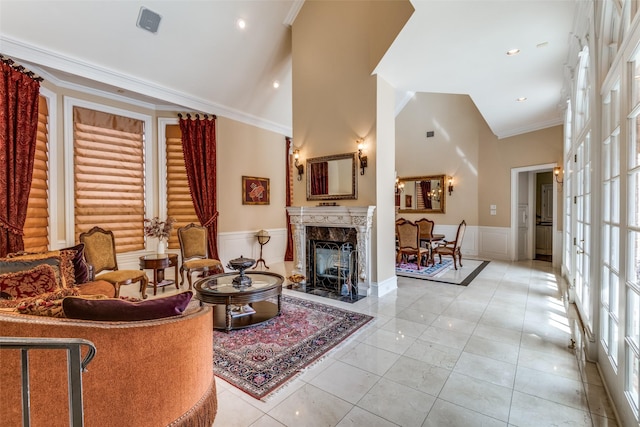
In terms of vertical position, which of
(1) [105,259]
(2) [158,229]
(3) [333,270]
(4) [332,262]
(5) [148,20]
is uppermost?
(5) [148,20]

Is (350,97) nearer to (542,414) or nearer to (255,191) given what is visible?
(255,191)

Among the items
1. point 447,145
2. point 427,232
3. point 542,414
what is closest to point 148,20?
point 542,414

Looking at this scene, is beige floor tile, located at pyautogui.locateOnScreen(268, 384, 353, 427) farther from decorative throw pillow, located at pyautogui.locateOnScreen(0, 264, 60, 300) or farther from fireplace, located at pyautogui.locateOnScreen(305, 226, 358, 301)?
decorative throw pillow, located at pyautogui.locateOnScreen(0, 264, 60, 300)

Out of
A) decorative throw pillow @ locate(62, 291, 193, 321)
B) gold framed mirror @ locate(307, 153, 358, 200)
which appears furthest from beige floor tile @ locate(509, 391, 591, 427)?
gold framed mirror @ locate(307, 153, 358, 200)

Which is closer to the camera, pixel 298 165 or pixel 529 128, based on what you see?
pixel 298 165

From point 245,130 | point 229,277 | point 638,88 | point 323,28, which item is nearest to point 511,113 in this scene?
point 323,28

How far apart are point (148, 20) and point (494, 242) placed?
8039 mm

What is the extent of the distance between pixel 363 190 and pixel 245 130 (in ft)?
10.3

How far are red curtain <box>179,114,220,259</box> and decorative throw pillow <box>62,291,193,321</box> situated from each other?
13.2 ft

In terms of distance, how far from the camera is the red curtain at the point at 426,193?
808 centimetres

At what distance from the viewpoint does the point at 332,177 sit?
4.63 metres

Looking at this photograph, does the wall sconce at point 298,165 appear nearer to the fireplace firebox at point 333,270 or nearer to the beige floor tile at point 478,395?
the fireplace firebox at point 333,270

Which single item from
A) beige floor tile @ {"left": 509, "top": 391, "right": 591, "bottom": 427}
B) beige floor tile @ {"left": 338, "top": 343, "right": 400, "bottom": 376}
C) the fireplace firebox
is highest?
the fireplace firebox

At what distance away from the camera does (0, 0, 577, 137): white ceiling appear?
10.5 feet
